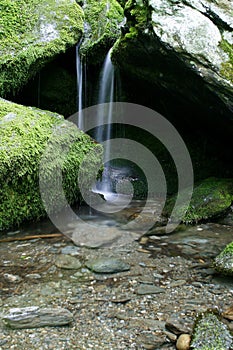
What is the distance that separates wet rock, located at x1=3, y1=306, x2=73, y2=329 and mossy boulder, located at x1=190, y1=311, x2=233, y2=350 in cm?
98

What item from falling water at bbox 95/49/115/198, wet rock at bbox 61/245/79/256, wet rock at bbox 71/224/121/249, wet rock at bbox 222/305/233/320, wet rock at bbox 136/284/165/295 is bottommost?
wet rock at bbox 222/305/233/320

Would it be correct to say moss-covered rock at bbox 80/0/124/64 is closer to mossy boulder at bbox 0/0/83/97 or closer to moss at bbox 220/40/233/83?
mossy boulder at bbox 0/0/83/97

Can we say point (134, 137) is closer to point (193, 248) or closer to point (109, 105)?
point (109, 105)

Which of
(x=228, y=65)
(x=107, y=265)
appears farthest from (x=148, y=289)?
(x=228, y=65)

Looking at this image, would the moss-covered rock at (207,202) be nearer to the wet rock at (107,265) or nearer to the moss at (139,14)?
the wet rock at (107,265)

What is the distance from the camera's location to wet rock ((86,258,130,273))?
3654 millimetres

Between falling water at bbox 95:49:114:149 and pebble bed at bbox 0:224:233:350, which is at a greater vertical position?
falling water at bbox 95:49:114:149

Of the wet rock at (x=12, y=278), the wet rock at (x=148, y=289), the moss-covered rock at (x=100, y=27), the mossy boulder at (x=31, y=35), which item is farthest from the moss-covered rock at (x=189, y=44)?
the wet rock at (x=12, y=278)

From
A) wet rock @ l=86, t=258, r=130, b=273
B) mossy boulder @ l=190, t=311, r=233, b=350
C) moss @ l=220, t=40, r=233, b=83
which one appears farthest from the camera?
moss @ l=220, t=40, r=233, b=83

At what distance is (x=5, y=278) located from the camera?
11.3 ft

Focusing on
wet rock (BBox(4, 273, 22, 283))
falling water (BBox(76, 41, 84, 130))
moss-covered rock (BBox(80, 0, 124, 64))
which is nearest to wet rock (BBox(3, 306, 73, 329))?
wet rock (BBox(4, 273, 22, 283))

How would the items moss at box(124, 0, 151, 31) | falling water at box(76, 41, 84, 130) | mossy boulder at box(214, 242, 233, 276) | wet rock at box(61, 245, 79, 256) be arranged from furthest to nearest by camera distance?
falling water at box(76, 41, 84, 130) < moss at box(124, 0, 151, 31) < wet rock at box(61, 245, 79, 256) < mossy boulder at box(214, 242, 233, 276)

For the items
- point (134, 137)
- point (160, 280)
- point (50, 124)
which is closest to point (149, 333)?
point (160, 280)

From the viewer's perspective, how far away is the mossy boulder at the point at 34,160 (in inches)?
183
